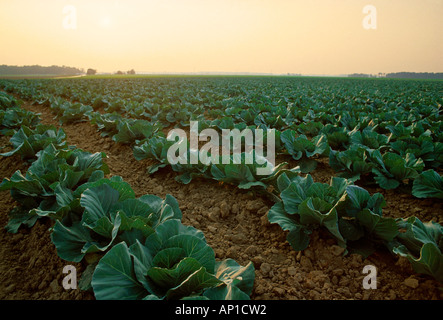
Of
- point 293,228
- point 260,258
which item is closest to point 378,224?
point 293,228

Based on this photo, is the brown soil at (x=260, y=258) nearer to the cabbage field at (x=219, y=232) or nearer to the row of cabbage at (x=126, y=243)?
the cabbage field at (x=219, y=232)

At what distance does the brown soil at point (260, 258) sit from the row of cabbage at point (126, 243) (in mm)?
237

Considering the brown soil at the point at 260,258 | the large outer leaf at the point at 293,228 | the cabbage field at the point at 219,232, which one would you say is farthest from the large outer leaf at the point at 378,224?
the large outer leaf at the point at 293,228

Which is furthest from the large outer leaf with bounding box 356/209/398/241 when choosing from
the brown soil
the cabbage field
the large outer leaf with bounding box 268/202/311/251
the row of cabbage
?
the row of cabbage

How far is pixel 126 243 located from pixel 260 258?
1076 mm

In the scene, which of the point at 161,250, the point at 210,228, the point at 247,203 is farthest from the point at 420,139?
the point at 161,250

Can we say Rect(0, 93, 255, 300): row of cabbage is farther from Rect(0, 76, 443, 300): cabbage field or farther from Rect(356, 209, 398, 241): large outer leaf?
Rect(356, 209, 398, 241): large outer leaf

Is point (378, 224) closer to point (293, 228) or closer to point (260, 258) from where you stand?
point (293, 228)

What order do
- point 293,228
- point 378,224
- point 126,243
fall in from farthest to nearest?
point 293,228, point 378,224, point 126,243

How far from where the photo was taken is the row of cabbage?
145cm

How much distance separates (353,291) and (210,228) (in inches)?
52.5

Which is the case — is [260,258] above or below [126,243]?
below

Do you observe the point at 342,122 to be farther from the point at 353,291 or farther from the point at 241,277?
the point at 241,277

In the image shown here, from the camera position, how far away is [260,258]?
2184mm
